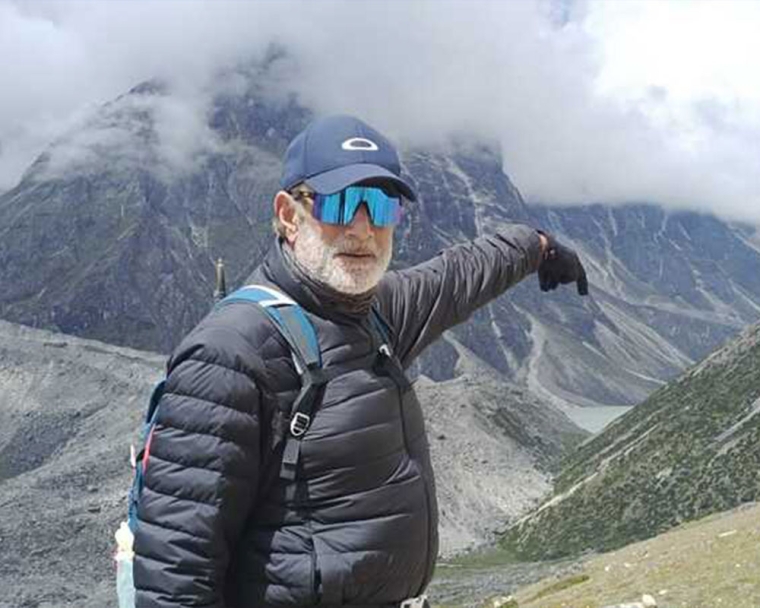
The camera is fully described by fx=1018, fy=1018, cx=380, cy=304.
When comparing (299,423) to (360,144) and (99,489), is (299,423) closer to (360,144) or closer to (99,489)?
(360,144)

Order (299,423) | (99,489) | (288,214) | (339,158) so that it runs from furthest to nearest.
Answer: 1. (99,489)
2. (288,214)
3. (339,158)
4. (299,423)

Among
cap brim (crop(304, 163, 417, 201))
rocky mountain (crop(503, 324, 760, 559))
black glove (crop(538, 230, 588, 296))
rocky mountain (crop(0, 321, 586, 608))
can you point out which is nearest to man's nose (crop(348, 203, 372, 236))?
cap brim (crop(304, 163, 417, 201))

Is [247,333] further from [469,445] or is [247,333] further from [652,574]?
[469,445]

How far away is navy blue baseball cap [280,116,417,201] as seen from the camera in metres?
6.43

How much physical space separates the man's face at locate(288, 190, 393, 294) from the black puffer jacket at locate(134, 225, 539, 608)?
16 cm

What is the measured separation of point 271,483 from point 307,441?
A: 35cm

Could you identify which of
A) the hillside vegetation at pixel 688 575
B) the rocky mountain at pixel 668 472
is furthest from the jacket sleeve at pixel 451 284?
the rocky mountain at pixel 668 472

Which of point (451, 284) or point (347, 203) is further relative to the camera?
point (451, 284)

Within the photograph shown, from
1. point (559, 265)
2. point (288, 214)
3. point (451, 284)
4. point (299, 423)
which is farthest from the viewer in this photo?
point (559, 265)

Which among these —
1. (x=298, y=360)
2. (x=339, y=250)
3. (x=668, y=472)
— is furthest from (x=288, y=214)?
(x=668, y=472)

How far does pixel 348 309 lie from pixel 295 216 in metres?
0.71

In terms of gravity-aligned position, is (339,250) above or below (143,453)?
above

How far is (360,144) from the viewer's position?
659 centimetres

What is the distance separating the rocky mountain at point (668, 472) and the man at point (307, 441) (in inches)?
3927
